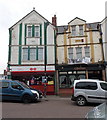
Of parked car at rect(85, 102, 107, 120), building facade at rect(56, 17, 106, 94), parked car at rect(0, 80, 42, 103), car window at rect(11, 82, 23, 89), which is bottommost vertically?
parked car at rect(0, 80, 42, 103)

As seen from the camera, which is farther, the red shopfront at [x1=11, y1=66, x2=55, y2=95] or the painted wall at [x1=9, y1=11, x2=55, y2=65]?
the painted wall at [x1=9, y1=11, x2=55, y2=65]

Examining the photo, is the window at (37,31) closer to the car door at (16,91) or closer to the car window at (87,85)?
the car door at (16,91)

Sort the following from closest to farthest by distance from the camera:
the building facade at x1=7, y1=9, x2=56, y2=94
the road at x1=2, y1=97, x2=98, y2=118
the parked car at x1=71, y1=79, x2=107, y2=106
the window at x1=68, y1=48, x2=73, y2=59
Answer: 1. the road at x1=2, y1=97, x2=98, y2=118
2. the parked car at x1=71, y1=79, x2=107, y2=106
3. the building facade at x1=7, y1=9, x2=56, y2=94
4. the window at x1=68, y1=48, x2=73, y2=59

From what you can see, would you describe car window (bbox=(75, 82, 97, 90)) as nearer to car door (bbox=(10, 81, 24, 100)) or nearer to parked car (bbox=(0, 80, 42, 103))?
parked car (bbox=(0, 80, 42, 103))

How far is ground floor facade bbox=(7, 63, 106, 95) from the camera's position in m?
18.2

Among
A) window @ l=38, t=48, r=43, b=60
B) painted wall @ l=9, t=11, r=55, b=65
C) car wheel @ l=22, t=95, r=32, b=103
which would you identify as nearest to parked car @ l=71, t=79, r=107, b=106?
car wheel @ l=22, t=95, r=32, b=103

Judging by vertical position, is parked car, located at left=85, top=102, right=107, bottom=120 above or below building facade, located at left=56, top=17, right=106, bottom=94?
below

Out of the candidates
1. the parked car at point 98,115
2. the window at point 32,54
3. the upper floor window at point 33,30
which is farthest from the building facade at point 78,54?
the parked car at point 98,115

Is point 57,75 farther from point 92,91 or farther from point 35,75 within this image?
point 92,91

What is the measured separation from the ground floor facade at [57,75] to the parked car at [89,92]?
7009 millimetres

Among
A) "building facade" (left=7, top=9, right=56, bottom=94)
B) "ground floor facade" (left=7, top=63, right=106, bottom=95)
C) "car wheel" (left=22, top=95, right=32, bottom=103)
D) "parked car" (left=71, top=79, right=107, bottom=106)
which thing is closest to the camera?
"parked car" (left=71, top=79, right=107, bottom=106)

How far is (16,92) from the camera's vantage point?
476 inches

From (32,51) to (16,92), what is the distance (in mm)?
8307

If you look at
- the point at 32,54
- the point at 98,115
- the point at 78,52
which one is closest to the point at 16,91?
the point at 32,54
